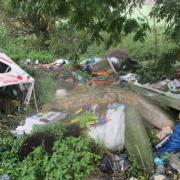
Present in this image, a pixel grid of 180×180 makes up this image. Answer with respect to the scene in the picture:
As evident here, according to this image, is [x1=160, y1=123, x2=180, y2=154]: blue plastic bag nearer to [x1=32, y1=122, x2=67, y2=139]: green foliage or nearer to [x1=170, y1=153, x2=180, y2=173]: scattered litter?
[x1=170, y1=153, x2=180, y2=173]: scattered litter

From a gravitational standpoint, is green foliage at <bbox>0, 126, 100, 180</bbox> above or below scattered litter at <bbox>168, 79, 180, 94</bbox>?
below

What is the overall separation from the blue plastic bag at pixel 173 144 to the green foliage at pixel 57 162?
40.5 inches

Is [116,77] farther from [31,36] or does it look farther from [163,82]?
[31,36]

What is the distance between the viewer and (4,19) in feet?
42.3

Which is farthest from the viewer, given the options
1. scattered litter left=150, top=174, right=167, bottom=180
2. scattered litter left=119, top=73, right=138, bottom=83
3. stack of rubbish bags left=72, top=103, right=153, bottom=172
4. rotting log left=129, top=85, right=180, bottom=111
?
scattered litter left=119, top=73, right=138, bottom=83

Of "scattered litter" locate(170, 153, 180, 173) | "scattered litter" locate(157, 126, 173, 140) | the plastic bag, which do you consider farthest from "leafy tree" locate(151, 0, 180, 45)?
"scattered litter" locate(170, 153, 180, 173)

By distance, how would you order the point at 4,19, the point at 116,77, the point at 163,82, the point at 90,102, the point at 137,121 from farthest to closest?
the point at 4,19, the point at 116,77, the point at 163,82, the point at 90,102, the point at 137,121

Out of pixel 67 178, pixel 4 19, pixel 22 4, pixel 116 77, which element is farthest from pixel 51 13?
pixel 4 19

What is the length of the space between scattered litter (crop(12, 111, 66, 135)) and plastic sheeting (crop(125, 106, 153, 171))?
1.17 meters

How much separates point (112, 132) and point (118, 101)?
770mm

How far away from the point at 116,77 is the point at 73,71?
44.0 inches

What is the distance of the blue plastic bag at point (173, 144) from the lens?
5289 millimetres

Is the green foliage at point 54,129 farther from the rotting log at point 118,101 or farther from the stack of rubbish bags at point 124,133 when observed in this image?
the rotting log at point 118,101

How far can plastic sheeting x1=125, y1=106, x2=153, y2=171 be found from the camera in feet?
16.2
